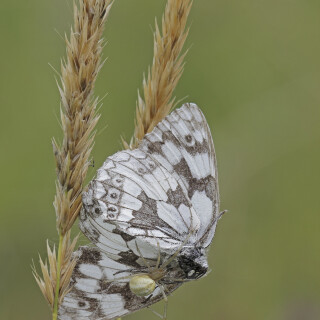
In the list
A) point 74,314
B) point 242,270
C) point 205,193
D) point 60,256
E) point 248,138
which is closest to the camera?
point 60,256

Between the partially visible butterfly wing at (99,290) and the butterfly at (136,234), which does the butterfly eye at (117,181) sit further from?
the partially visible butterfly wing at (99,290)

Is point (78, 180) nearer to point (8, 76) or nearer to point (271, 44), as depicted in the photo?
point (8, 76)

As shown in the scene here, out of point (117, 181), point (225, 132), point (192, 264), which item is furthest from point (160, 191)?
point (225, 132)

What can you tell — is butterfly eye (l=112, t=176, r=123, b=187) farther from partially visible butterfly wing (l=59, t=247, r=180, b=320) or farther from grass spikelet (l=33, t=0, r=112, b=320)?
grass spikelet (l=33, t=0, r=112, b=320)

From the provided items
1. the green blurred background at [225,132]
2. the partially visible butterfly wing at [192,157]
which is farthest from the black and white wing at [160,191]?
the green blurred background at [225,132]

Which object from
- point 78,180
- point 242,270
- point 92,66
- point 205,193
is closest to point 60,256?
point 78,180

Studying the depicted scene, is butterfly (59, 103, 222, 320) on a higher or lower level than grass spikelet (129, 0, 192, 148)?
lower

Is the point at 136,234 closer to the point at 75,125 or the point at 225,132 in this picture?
the point at 75,125

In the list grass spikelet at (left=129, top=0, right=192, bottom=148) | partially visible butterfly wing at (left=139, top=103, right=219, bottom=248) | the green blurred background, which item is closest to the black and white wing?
partially visible butterfly wing at (left=139, top=103, right=219, bottom=248)
